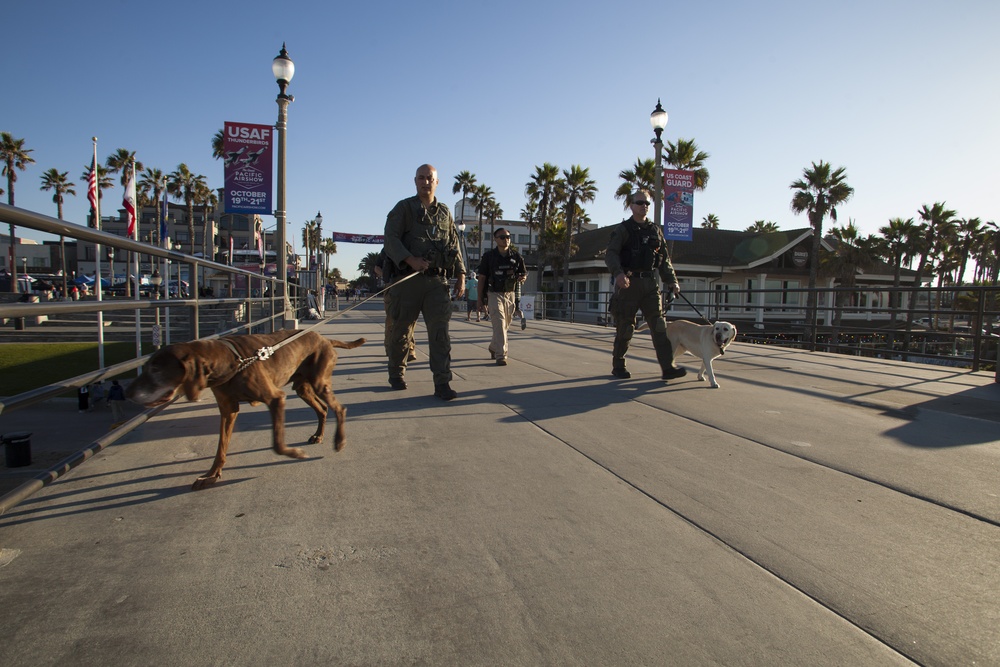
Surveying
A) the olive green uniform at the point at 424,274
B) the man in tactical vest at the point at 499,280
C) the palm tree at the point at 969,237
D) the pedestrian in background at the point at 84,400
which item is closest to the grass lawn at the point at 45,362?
the pedestrian in background at the point at 84,400

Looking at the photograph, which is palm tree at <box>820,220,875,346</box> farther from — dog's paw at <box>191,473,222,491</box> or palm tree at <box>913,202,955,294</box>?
dog's paw at <box>191,473,222,491</box>

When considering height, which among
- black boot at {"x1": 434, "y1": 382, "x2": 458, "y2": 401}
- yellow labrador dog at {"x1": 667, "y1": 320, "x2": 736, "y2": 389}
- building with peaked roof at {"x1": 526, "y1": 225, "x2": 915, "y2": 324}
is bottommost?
black boot at {"x1": 434, "y1": 382, "x2": 458, "y2": 401}

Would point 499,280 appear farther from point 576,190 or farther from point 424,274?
point 576,190

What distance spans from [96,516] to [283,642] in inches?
59.0

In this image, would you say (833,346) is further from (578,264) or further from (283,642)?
(578,264)

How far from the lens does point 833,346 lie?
35.6ft

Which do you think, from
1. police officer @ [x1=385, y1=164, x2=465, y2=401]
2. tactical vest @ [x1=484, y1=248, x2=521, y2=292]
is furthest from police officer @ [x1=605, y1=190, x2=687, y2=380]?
tactical vest @ [x1=484, y1=248, x2=521, y2=292]

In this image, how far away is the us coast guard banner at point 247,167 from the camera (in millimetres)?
11062

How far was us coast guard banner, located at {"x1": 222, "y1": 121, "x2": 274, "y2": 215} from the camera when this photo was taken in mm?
11062

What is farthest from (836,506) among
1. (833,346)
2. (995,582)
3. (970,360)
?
(833,346)

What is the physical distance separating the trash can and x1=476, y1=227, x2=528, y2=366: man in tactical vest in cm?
515

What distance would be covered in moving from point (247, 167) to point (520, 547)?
10830 mm

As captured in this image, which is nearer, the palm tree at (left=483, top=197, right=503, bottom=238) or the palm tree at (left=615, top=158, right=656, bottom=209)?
the palm tree at (left=615, top=158, right=656, bottom=209)

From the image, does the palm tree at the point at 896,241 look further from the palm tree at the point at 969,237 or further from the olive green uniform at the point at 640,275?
the olive green uniform at the point at 640,275
